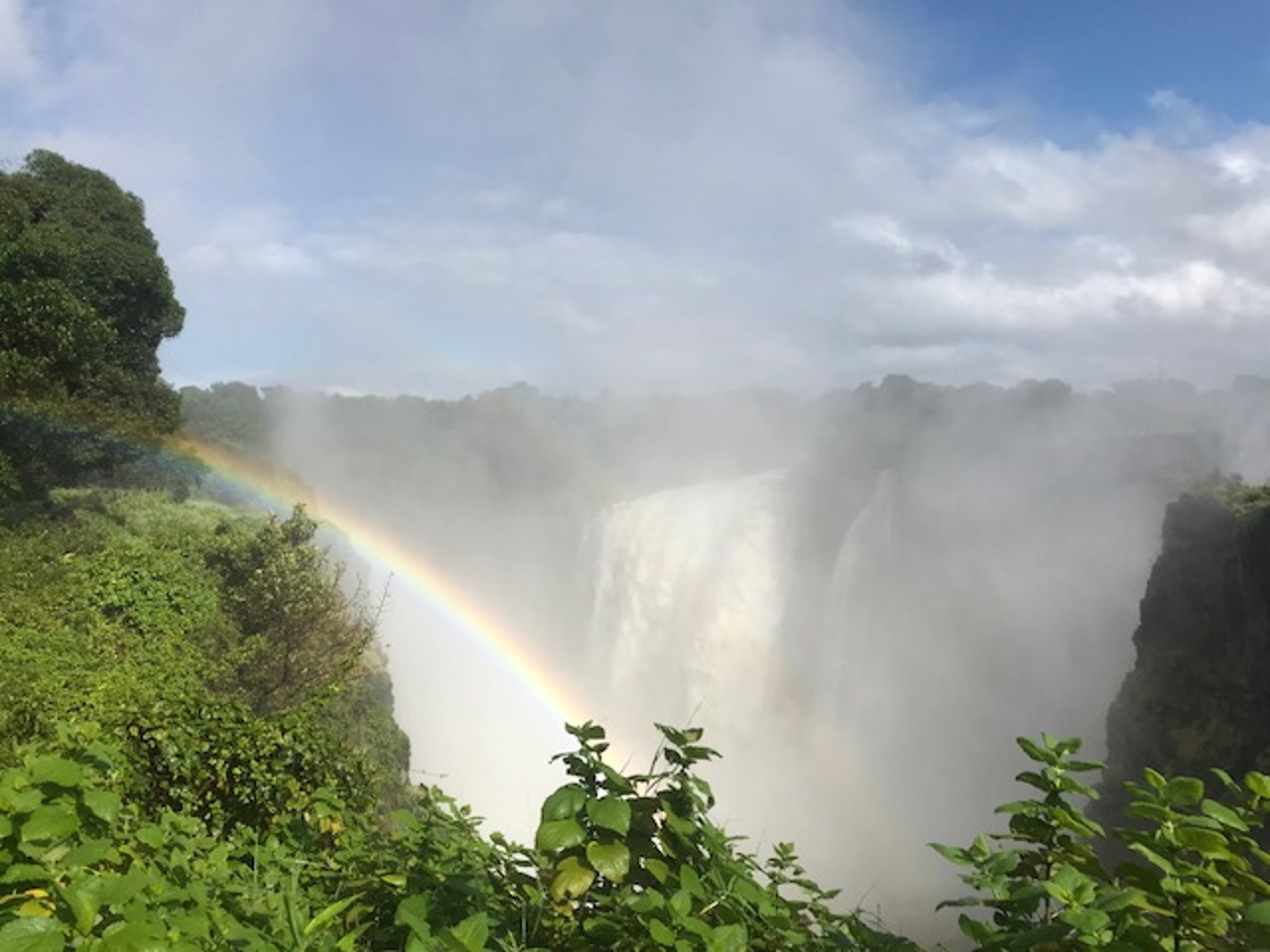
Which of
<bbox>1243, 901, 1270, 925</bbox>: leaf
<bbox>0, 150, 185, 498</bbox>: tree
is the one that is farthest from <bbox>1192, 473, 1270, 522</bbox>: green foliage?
<bbox>0, 150, 185, 498</bbox>: tree

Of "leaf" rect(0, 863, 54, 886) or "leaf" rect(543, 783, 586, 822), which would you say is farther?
"leaf" rect(543, 783, 586, 822)

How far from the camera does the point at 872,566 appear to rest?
48.8m

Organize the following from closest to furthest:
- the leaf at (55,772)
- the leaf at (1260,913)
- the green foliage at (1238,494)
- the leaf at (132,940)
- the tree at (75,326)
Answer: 1. the leaf at (1260,913)
2. the leaf at (132,940)
3. the leaf at (55,772)
4. the tree at (75,326)
5. the green foliage at (1238,494)

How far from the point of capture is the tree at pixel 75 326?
1703 cm

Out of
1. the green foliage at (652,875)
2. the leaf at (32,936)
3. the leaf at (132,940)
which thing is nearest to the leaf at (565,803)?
the green foliage at (652,875)

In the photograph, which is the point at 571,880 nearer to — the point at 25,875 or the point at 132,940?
the point at 132,940

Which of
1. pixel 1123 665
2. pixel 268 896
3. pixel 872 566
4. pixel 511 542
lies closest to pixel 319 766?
pixel 268 896

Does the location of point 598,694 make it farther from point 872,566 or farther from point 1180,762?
point 1180,762

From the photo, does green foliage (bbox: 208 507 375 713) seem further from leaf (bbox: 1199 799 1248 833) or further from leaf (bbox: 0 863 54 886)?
leaf (bbox: 1199 799 1248 833)

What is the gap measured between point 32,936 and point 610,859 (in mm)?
1034

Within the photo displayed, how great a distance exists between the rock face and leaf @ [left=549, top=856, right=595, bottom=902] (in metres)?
24.5

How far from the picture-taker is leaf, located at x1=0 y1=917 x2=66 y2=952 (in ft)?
4.36

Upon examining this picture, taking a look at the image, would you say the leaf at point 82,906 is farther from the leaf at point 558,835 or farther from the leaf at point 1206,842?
the leaf at point 1206,842

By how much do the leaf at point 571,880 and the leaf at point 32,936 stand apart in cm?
93
